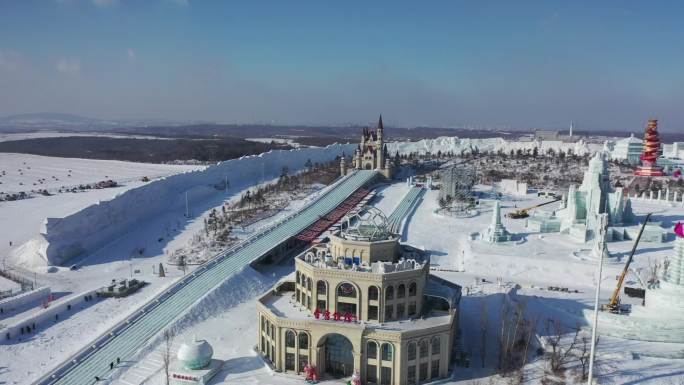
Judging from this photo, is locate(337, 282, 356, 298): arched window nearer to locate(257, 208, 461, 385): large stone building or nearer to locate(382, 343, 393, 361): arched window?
locate(257, 208, 461, 385): large stone building

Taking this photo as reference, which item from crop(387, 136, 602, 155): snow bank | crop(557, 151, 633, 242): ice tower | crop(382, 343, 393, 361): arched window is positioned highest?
crop(387, 136, 602, 155): snow bank

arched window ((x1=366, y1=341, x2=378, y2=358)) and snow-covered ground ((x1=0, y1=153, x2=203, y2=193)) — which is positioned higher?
snow-covered ground ((x1=0, y1=153, x2=203, y2=193))

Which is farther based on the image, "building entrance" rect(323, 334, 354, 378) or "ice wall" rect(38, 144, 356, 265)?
"ice wall" rect(38, 144, 356, 265)

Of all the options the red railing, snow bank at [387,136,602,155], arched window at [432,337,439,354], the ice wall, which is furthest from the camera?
snow bank at [387,136,602,155]

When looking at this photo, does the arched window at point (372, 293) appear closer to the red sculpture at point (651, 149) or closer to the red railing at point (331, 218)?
the red railing at point (331, 218)

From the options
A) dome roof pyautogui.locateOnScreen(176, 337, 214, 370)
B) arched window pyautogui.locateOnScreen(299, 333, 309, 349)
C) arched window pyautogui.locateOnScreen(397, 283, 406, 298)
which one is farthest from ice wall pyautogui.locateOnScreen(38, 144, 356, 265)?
arched window pyautogui.locateOnScreen(397, 283, 406, 298)

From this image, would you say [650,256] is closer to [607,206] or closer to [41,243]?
[607,206]

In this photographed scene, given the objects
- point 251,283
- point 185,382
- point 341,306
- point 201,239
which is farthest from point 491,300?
point 201,239
